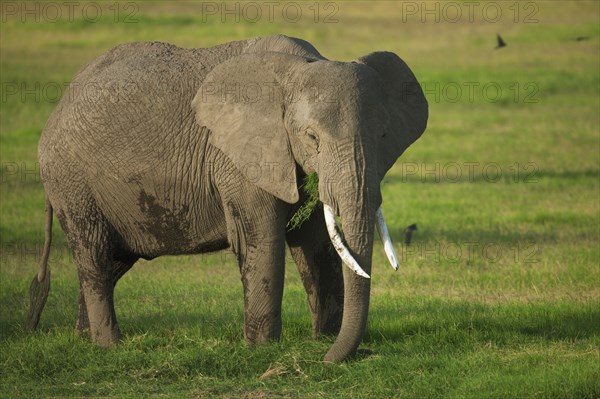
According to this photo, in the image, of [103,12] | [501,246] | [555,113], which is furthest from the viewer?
[103,12]

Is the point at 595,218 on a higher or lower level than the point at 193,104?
lower

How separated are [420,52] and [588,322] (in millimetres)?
28844

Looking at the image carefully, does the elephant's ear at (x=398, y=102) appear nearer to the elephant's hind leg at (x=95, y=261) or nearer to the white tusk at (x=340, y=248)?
the white tusk at (x=340, y=248)

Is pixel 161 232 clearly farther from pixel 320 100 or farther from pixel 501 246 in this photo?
pixel 501 246

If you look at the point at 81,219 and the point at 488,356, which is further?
the point at 81,219

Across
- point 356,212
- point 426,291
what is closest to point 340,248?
point 356,212

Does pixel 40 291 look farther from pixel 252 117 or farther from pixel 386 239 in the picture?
pixel 386 239

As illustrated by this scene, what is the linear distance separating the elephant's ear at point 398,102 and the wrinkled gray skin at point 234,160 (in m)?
0.01

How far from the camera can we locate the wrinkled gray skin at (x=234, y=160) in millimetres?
8805

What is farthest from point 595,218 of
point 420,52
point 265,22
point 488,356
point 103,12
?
point 103,12

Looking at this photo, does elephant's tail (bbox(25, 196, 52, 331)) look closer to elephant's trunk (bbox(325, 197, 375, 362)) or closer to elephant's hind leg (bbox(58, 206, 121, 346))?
elephant's hind leg (bbox(58, 206, 121, 346))

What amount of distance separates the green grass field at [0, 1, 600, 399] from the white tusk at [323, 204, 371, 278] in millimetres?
867

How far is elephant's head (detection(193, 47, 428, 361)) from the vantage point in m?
8.64

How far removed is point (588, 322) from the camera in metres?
10.8
